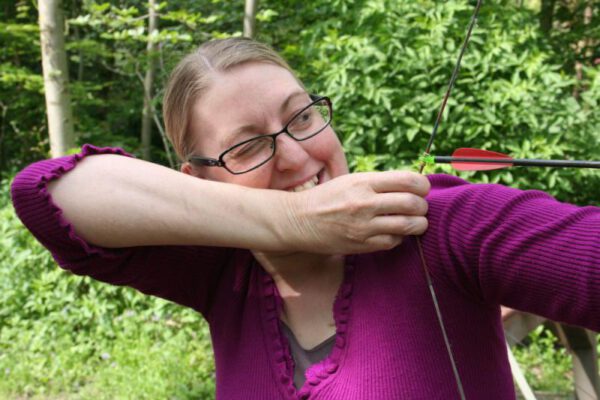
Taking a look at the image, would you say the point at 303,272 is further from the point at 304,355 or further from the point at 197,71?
the point at 197,71

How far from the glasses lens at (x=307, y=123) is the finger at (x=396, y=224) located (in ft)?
0.94

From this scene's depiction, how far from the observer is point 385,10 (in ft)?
9.47

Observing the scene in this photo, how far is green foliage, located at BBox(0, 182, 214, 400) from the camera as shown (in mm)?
2984

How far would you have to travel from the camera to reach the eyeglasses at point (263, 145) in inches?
40.5

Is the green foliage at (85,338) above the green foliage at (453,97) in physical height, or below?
below

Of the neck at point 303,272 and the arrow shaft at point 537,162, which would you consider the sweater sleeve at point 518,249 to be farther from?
the neck at point 303,272

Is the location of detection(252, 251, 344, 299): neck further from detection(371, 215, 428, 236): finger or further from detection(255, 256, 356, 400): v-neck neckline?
detection(371, 215, 428, 236): finger

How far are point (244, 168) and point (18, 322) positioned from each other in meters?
3.12

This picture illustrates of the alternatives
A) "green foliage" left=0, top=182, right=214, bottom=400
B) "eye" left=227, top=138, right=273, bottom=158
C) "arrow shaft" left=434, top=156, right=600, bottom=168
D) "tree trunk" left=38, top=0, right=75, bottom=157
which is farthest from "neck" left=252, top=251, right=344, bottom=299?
"tree trunk" left=38, top=0, right=75, bottom=157

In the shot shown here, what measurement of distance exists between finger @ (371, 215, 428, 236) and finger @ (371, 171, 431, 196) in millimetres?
39

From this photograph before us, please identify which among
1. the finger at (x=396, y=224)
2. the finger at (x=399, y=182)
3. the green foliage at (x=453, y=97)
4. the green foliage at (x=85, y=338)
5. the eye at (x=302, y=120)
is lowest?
the green foliage at (x=85, y=338)

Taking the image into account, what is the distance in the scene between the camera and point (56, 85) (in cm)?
346

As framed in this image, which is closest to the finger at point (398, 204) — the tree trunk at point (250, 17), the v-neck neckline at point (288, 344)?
the v-neck neckline at point (288, 344)

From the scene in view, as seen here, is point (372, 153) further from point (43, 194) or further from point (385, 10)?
point (43, 194)
